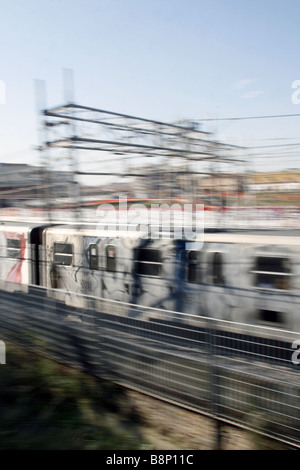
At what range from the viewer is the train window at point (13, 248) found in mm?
10891

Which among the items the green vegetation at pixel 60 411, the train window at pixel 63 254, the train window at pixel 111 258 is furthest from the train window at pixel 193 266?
the green vegetation at pixel 60 411

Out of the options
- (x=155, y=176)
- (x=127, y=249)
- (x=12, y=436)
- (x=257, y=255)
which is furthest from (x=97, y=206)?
(x=12, y=436)

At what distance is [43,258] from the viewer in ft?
33.7

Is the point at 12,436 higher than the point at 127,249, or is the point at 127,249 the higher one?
the point at 127,249

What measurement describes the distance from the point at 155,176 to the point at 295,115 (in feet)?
17.3

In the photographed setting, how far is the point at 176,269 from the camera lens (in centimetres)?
789

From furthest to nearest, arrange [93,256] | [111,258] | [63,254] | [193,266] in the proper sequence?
[63,254], [93,256], [111,258], [193,266]

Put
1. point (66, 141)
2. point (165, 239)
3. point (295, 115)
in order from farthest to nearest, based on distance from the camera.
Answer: point (295, 115), point (66, 141), point (165, 239)

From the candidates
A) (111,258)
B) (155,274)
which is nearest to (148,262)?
(155,274)

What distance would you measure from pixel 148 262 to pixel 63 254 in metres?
2.60

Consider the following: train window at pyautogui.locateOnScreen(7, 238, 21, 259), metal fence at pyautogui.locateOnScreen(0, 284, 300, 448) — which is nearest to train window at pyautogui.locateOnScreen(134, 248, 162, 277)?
metal fence at pyautogui.locateOnScreen(0, 284, 300, 448)

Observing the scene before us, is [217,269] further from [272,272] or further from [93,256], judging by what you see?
[93,256]
